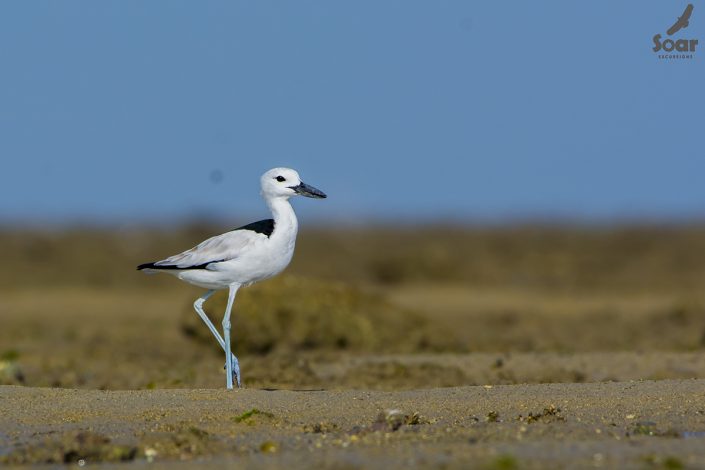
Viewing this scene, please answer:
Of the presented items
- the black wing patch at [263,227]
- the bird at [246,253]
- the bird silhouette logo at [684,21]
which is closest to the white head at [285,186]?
the bird at [246,253]

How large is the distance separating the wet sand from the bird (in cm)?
96

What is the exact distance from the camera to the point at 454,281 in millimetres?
30844

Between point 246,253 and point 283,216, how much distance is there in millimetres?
465

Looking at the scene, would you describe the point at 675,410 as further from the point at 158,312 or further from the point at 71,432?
the point at 158,312

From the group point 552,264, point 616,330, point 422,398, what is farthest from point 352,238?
point 422,398

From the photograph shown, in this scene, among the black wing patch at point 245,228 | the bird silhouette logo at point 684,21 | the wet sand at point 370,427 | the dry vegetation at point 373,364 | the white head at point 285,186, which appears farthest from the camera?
the bird silhouette logo at point 684,21

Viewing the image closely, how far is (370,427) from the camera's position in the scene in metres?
8.06

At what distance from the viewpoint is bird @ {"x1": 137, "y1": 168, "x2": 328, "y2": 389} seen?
1002 centimetres

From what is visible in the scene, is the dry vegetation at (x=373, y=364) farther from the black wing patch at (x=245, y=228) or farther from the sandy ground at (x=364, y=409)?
the black wing patch at (x=245, y=228)

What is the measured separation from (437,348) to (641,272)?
18.8 m

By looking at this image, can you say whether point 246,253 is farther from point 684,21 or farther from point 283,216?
point 684,21

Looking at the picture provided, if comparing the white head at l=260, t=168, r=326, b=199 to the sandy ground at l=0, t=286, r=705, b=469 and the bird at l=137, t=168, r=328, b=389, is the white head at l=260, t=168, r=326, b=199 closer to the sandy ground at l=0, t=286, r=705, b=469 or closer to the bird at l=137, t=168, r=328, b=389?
the bird at l=137, t=168, r=328, b=389

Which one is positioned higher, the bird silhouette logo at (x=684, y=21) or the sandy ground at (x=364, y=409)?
the bird silhouette logo at (x=684, y=21)

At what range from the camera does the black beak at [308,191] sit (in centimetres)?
1030
